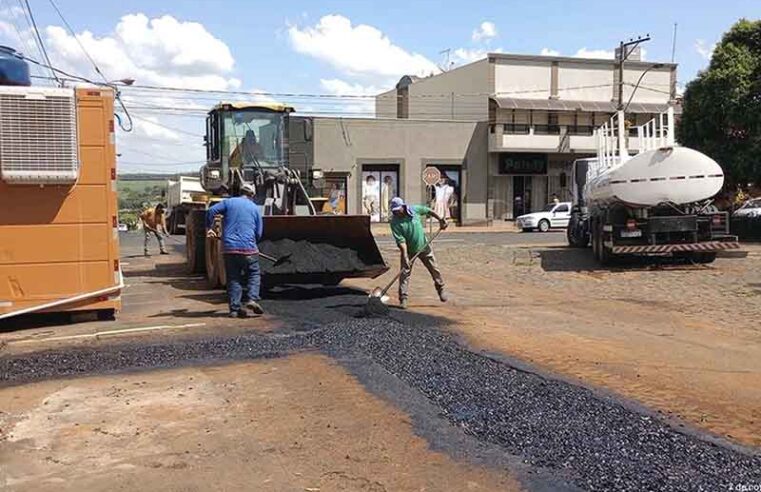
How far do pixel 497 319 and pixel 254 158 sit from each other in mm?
6935

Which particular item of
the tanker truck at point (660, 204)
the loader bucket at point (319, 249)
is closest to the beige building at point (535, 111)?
the tanker truck at point (660, 204)

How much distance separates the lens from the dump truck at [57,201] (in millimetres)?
9117

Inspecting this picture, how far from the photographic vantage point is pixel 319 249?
11773 mm

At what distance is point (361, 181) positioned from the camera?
4322cm

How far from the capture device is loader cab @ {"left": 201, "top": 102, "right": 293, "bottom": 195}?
15141mm

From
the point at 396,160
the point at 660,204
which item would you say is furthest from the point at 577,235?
the point at 396,160

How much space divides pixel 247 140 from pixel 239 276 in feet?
18.8

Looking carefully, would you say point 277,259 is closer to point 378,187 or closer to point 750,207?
point 750,207

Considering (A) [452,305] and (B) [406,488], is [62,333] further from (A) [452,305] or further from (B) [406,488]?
(B) [406,488]

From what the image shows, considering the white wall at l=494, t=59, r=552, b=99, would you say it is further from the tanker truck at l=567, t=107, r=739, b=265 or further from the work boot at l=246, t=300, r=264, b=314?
the work boot at l=246, t=300, r=264, b=314

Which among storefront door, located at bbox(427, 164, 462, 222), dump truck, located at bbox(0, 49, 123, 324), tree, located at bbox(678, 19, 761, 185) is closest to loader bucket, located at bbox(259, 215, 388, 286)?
dump truck, located at bbox(0, 49, 123, 324)

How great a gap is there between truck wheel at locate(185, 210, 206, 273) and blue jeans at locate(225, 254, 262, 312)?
502 cm

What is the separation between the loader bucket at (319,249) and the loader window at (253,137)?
11.9 feet

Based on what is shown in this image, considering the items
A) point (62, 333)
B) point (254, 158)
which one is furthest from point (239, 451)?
point (254, 158)
